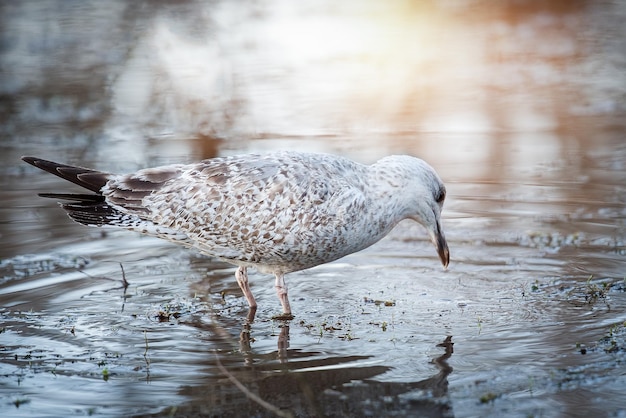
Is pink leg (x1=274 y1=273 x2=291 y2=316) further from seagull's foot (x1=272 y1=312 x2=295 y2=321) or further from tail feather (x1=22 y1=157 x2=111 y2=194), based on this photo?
tail feather (x1=22 y1=157 x2=111 y2=194)

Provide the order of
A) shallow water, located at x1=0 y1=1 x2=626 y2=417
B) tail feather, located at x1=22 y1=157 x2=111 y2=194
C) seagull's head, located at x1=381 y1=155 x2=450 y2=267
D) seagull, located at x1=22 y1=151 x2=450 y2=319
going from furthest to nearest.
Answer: tail feather, located at x1=22 y1=157 x2=111 y2=194 → seagull's head, located at x1=381 y1=155 x2=450 y2=267 → seagull, located at x1=22 y1=151 x2=450 y2=319 → shallow water, located at x1=0 y1=1 x2=626 y2=417

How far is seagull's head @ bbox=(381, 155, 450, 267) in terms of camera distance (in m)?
6.70

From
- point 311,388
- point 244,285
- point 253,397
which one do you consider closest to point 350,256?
point 244,285

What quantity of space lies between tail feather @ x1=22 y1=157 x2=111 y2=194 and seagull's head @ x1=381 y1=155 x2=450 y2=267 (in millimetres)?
2095

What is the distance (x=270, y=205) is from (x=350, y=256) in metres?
1.90

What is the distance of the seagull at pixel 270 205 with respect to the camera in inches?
253

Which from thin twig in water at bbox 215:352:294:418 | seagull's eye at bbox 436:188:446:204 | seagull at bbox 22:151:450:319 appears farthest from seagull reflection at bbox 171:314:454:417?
seagull's eye at bbox 436:188:446:204

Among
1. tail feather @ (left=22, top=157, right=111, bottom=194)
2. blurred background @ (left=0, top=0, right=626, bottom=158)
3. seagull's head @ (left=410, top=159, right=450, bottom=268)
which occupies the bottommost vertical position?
blurred background @ (left=0, top=0, right=626, bottom=158)

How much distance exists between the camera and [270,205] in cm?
649

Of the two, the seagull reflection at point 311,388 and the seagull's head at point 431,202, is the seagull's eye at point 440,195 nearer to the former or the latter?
the seagull's head at point 431,202

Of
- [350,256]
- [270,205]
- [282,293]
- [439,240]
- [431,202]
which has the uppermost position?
[270,205]

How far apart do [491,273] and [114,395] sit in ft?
11.0

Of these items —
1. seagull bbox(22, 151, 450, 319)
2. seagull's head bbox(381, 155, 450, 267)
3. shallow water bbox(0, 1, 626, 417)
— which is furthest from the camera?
seagull's head bbox(381, 155, 450, 267)

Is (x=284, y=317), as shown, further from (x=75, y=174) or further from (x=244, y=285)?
(x=75, y=174)
